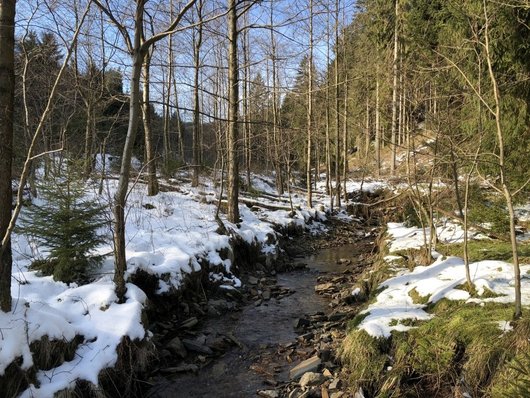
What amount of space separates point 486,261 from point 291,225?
28.1ft

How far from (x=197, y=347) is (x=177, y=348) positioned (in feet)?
1.04

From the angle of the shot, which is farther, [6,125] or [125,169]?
[125,169]

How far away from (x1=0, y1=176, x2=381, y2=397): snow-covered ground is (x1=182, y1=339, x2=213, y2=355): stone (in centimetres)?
92

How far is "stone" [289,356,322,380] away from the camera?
5.30 meters

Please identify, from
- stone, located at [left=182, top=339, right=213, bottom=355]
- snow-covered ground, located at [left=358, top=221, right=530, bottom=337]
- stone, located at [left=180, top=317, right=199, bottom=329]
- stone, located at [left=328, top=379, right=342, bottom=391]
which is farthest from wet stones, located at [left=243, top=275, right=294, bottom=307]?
stone, located at [left=328, top=379, right=342, bottom=391]

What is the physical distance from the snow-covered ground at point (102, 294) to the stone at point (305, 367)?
2123 mm

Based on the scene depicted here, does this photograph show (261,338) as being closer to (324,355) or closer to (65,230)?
(324,355)

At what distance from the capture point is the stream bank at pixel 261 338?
5.20 m

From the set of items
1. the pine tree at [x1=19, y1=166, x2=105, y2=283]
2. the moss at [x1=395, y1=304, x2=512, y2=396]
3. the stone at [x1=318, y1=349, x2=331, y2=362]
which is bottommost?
the stone at [x1=318, y1=349, x2=331, y2=362]

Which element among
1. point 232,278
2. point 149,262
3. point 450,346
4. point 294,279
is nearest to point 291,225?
point 294,279

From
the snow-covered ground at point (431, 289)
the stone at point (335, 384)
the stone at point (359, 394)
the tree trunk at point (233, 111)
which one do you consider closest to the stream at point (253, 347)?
the stone at point (335, 384)

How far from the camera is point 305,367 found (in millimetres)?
5387

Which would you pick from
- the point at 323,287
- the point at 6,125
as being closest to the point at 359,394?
the point at 323,287

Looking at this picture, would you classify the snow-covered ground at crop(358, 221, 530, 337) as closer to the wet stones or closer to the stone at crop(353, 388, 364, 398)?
the stone at crop(353, 388, 364, 398)
